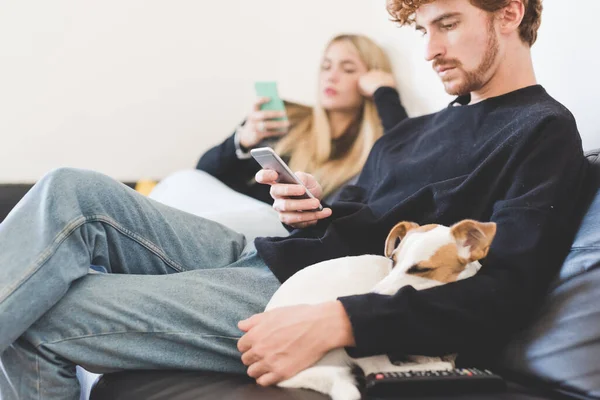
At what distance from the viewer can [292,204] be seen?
115cm

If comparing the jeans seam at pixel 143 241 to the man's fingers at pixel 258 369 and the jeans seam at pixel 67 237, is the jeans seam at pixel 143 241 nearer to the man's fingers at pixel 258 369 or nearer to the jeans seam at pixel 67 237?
the jeans seam at pixel 67 237

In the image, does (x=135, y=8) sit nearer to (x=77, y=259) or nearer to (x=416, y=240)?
(x=77, y=259)

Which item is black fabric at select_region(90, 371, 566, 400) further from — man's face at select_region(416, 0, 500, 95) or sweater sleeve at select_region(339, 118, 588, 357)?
man's face at select_region(416, 0, 500, 95)

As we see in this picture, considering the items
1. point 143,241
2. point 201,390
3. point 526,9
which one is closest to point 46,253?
point 143,241

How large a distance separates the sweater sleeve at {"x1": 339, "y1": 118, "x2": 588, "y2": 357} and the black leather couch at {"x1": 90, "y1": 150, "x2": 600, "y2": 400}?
3cm

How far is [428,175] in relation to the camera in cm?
121

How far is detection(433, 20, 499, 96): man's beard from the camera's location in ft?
3.91

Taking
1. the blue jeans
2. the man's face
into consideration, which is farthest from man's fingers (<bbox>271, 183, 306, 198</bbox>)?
the man's face

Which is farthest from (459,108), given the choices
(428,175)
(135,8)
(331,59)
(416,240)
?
(135,8)

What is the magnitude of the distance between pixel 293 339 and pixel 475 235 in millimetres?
305

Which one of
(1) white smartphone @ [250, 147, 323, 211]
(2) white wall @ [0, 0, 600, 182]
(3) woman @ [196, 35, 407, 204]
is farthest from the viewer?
(2) white wall @ [0, 0, 600, 182]

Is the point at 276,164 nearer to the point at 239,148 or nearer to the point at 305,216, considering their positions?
the point at 305,216

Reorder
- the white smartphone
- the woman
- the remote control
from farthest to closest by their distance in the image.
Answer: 1. the woman
2. the white smartphone
3. the remote control

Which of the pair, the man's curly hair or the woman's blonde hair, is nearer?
the man's curly hair
